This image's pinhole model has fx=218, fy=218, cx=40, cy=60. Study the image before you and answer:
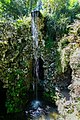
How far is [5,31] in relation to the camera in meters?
8.84

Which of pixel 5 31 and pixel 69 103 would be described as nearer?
pixel 69 103

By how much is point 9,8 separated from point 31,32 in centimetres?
919

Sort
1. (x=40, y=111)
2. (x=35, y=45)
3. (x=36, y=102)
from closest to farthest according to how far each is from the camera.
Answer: (x=40, y=111) < (x=36, y=102) < (x=35, y=45)

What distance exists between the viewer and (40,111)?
8.78 m

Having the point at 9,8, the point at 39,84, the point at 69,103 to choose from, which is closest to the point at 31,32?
the point at 39,84

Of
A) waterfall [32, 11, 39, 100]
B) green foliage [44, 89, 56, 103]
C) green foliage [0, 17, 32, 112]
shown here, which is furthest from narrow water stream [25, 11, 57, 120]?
green foliage [0, 17, 32, 112]

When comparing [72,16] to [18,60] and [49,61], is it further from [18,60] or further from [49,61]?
[18,60]

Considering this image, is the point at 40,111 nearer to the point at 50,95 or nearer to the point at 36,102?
the point at 36,102

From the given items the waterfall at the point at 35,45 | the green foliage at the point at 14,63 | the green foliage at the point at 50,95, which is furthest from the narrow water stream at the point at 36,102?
the green foliage at the point at 14,63

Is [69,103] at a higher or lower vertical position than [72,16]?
lower

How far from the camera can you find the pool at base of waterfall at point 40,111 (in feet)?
27.3

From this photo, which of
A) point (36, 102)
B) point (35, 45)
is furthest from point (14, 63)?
point (36, 102)

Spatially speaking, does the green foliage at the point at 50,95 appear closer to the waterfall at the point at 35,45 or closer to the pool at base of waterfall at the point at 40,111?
the pool at base of waterfall at the point at 40,111

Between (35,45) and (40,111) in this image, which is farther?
(35,45)
